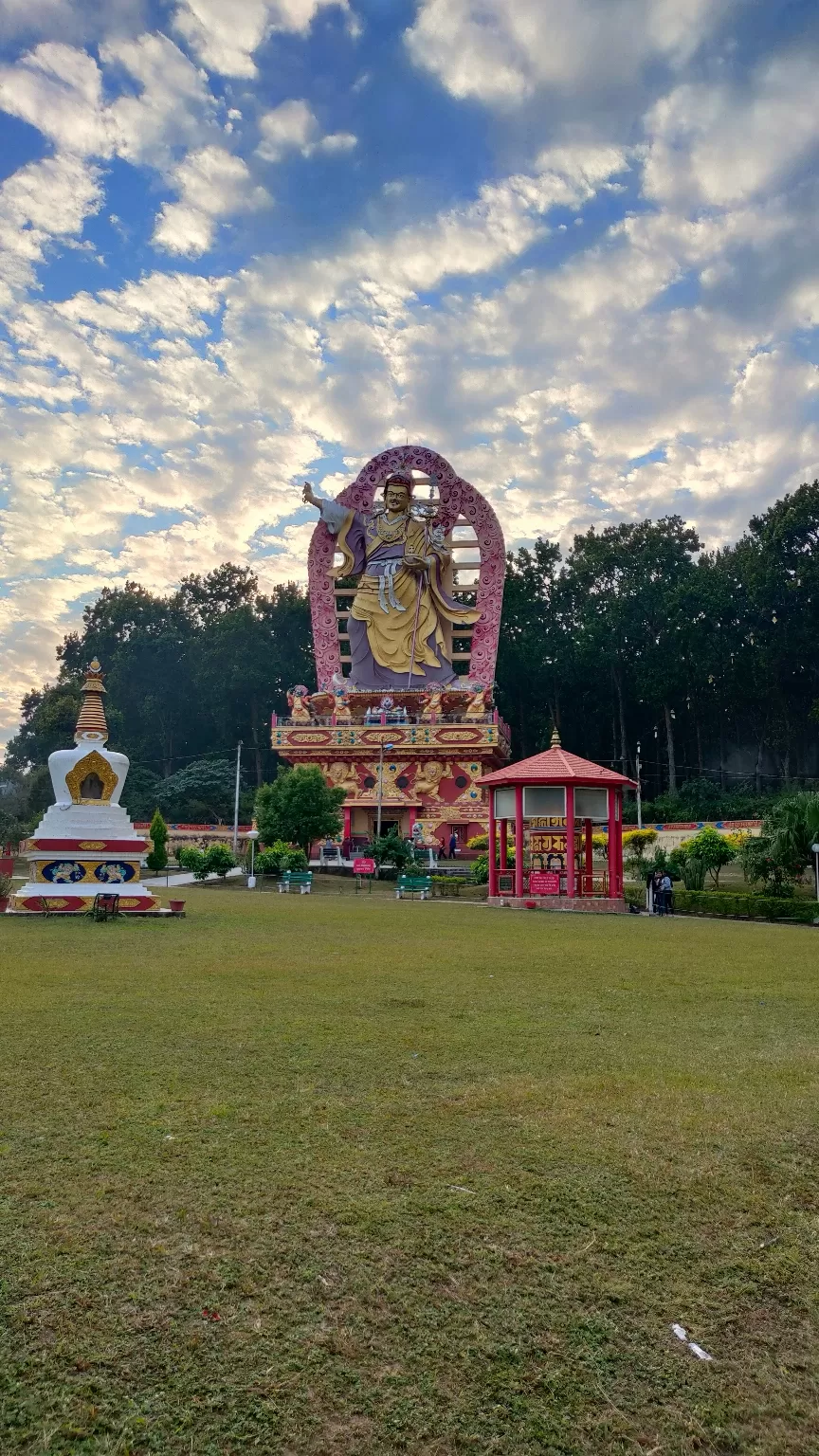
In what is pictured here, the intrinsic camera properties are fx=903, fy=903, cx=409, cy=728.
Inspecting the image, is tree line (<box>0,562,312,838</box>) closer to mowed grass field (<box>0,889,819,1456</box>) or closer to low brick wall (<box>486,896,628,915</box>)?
low brick wall (<box>486,896,628,915</box>)

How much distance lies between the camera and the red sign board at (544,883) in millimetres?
21469

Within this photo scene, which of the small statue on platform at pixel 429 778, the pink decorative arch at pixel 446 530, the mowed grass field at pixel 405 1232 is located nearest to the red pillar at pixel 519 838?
the mowed grass field at pixel 405 1232

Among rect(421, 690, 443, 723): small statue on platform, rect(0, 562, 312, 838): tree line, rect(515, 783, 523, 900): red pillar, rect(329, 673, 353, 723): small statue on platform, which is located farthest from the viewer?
rect(0, 562, 312, 838): tree line

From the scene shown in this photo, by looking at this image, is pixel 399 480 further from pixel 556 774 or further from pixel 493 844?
pixel 556 774

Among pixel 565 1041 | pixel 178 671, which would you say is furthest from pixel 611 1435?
pixel 178 671

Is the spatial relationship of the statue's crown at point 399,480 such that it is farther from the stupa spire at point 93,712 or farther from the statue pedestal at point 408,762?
the stupa spire at point 93,712

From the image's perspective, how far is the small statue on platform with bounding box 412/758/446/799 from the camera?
40.0 m

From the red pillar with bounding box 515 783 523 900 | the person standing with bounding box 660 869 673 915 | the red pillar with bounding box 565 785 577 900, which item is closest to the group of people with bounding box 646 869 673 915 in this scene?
the person standing with bounding box 660 869 673 915

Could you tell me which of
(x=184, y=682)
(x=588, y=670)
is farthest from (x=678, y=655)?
(x=184, y=682)

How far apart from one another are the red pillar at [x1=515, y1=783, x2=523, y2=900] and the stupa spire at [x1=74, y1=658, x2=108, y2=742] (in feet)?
29.8

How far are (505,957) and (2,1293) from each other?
8.80 m

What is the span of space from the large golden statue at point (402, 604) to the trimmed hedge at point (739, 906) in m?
22.0

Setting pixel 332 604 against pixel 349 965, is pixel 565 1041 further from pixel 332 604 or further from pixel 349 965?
pixel 332 604

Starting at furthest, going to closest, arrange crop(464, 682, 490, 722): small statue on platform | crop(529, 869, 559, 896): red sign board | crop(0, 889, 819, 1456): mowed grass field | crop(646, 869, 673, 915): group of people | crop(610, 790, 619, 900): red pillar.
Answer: crop(464, 682, 490, 722): small statue on platform → crop(529, 869, 559, 896): red sign board → crop(610, 790, 619, 900): red pillar → crop(646, 869, 673, 915): group of people → crop(0, 889, 819, 1456): mowed grass field
